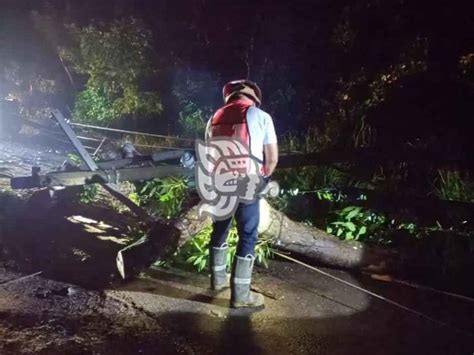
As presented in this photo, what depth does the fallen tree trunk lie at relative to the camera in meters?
4.88

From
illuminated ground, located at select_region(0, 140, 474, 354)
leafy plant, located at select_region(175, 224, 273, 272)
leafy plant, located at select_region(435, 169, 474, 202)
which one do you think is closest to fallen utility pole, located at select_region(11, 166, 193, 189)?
illuminated ground, located at select_region(0, 140, 474, 354)

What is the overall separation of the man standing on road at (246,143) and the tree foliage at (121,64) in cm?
945

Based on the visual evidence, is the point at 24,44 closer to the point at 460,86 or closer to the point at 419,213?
the point at 460,86

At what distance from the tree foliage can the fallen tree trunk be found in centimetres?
865

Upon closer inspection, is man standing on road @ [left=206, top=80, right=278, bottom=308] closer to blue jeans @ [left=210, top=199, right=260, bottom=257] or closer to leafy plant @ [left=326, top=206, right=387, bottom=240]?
blue jeans @ [left=210, top=199, right=260, bottom=257]

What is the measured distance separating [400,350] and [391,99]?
6816 mm

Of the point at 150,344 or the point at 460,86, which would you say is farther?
the point at 460,86

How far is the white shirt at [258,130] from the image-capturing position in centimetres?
420

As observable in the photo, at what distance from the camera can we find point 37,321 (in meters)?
3.97

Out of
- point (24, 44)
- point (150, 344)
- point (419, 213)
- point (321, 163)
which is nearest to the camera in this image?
point (150, 344)

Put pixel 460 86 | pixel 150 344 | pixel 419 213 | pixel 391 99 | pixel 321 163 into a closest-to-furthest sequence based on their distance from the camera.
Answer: pixel 150 344, pixel 419 213, pixel 321 163, pixel 460 86, pixel 391 99

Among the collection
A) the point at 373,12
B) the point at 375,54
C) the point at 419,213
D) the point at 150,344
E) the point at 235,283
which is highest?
the point at 373,12

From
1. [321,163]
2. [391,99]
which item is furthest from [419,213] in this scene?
[391,99]

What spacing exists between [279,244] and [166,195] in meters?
2.01
